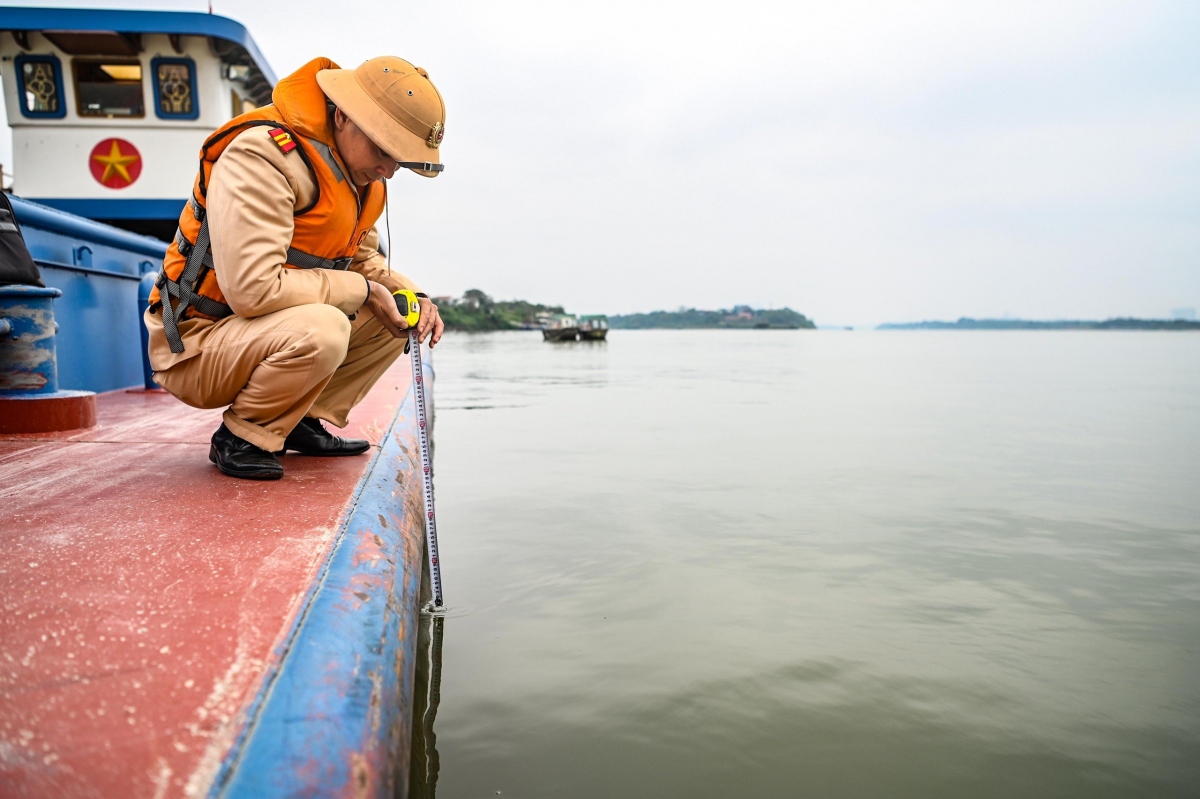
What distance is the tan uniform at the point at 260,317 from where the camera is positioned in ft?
8.01

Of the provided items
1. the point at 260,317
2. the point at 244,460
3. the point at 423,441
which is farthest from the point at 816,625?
the point at 260,317

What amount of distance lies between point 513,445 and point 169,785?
701 cm

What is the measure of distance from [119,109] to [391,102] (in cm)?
899

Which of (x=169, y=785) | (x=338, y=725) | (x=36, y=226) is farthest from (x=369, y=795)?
(x=36, y=226)

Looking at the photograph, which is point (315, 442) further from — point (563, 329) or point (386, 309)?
point (563, 329)

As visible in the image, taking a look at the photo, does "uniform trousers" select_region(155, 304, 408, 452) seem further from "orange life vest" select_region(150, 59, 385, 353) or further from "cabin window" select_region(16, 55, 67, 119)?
"cabin window" select_region(16, 55, 67, 119)

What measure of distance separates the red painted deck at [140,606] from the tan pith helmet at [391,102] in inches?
45.7

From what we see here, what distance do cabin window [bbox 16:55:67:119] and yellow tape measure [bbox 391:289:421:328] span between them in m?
8.83

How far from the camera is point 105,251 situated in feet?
20.9

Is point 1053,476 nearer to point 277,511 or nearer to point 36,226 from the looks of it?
point 277,511

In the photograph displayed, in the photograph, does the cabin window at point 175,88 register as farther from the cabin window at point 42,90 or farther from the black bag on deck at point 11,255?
the black bag on deck at point 11,255

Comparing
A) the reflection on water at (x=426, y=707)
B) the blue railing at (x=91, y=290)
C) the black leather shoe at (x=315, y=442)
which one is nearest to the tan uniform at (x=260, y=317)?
the black leather shoe at (x=315, y=442)

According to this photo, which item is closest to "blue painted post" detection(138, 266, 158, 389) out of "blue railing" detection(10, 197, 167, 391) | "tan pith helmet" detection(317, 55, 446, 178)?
"blue railing" detection(10, 197, 167, 391)

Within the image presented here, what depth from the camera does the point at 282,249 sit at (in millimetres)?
2521
